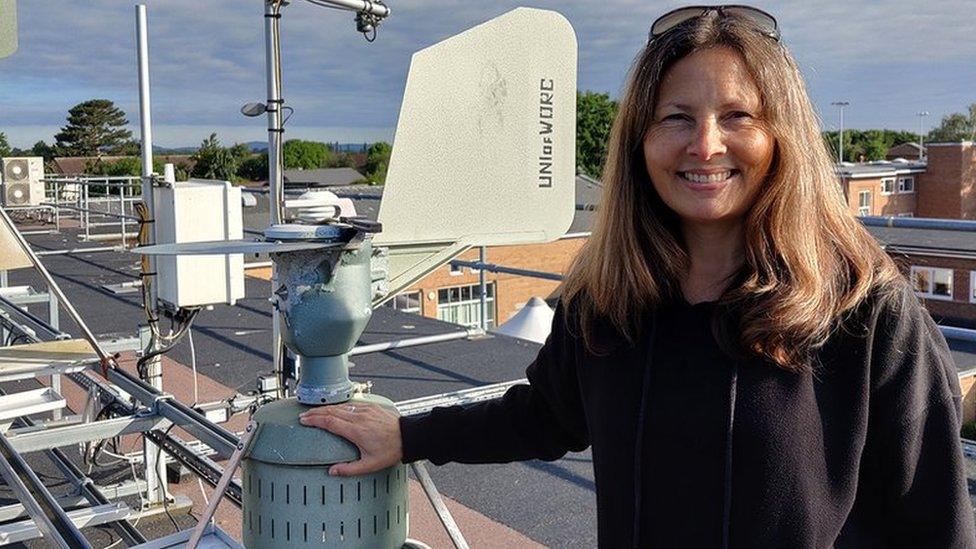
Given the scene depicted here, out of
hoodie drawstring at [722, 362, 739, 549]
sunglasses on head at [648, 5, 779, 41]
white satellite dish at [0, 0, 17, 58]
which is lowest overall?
hoodie drawstring at [722, 362, 739, 549]

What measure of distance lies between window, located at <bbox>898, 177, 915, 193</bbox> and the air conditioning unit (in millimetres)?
32947

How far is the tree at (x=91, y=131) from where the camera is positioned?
51.6m

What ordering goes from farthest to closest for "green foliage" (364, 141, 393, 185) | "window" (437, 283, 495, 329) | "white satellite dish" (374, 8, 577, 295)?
1. "window" (437, 283, 495, 329)
2. "green foliage" (364, 141, 393, 185)
3. "white satellite dish" (374, 8, 577, 295)

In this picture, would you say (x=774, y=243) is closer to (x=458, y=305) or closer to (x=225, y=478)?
(x=225, y=478)

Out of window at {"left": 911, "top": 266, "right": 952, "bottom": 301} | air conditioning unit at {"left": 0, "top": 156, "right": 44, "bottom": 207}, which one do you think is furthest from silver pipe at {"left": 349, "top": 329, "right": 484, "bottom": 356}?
window at {"left": 911, "top": 266, "right": 952, "bottom": 301}

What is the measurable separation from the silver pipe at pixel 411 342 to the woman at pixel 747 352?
353cm

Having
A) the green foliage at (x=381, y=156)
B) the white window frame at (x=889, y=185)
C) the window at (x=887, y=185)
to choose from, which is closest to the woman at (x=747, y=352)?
the green foliage at (x=381, y=156)

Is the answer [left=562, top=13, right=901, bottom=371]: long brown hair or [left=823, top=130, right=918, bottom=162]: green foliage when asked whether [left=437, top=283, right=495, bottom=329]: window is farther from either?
[left=823, top=130, right=918, bottom=162]: green foliage

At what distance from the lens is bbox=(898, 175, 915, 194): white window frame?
127 feet

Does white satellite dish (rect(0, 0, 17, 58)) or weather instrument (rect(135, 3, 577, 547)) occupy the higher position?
white satellite dish (rect(0, 0, 17, 58))

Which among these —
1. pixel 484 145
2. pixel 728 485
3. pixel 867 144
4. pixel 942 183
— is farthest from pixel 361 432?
pixel 867 144

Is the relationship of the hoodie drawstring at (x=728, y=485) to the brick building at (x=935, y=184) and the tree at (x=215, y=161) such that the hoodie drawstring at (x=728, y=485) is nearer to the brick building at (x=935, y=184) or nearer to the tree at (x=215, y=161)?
the tree at (x=215, y=161)

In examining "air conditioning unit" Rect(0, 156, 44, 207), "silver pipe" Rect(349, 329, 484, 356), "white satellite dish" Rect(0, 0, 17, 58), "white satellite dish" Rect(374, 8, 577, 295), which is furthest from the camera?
→ "air conditioning unit" Rect(0, 156, 44, 207)

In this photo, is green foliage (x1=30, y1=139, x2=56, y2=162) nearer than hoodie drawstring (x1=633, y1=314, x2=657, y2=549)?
No
